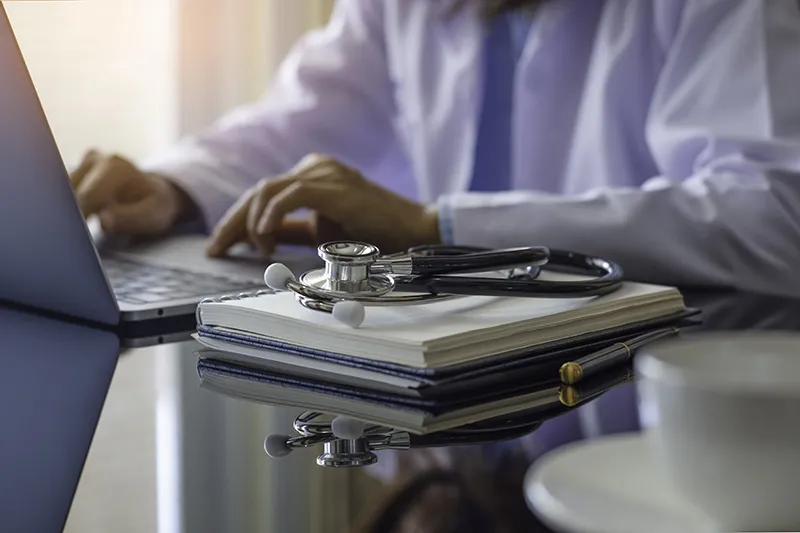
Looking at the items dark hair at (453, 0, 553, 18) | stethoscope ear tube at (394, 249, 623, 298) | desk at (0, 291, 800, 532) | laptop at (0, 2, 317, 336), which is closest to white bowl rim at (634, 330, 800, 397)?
desk at (0, 291, 800, 532)

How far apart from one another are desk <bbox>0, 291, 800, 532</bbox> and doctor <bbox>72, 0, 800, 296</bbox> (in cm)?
25

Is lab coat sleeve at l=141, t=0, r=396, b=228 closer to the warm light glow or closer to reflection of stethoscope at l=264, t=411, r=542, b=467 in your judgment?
the warm light glow

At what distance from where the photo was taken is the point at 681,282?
88 cm

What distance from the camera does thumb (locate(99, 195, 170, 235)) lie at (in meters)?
1.11

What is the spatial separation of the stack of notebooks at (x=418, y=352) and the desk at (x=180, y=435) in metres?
0.02

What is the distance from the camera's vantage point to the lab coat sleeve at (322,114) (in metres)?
1.39

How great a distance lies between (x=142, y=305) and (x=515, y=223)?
1.09 feet

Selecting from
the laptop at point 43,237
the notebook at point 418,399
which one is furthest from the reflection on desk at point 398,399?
the laptop at point 43,237

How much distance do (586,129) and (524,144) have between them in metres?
0.09

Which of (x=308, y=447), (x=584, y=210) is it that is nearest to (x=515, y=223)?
(x=584, y=210)

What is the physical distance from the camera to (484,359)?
19.1 inches

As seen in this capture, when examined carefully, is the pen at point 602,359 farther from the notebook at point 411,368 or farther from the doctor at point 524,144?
the doctor at point 524,144

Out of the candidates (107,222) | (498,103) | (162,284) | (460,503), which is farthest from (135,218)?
(460,503)

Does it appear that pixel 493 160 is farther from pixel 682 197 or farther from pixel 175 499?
pixel 175 499
